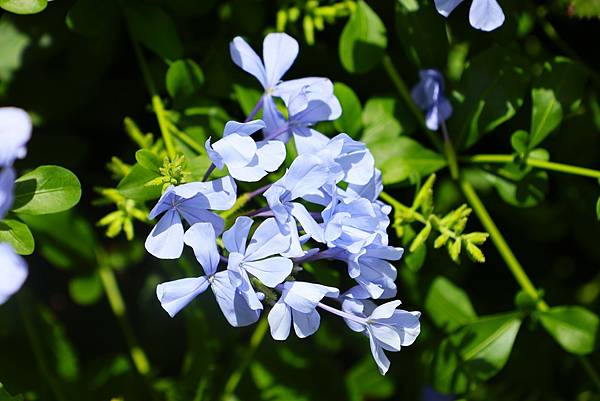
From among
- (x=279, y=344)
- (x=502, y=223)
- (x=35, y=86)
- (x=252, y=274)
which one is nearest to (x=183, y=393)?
(x=279, y=344)

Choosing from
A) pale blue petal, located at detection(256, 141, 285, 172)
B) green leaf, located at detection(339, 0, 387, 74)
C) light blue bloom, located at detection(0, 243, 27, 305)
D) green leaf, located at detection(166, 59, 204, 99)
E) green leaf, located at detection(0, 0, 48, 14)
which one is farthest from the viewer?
green leaf, located at detection(339, 0, 387, 74)

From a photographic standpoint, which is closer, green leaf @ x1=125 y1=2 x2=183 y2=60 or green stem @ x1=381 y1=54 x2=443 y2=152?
green leaf @ x1=125 y1=2 x2=183 y2=60

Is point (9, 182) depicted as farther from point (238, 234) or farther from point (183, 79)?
point (183, 79)

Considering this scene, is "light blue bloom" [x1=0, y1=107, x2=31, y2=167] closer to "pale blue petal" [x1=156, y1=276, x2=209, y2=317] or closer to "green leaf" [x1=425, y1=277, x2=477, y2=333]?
"pale blue petal" [x1=156, y1=276, x2=209, y2=317]

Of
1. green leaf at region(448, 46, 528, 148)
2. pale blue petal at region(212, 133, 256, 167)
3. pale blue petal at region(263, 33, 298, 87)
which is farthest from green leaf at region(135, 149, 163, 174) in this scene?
green leaf at region(448, 46, 528, 148)

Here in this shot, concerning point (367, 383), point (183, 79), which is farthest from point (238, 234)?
point (367, 383)

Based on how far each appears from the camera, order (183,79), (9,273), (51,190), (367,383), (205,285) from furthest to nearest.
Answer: (367,383) < (183,79) < (51,190) < (205,285) < (9,273)

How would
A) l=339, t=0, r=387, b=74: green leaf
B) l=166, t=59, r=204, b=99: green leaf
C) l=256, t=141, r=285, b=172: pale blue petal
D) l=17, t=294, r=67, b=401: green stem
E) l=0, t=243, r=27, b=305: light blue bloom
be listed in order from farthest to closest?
1. l=17, t=294, r=67, b=401: green stem
2. l=339, t=0, r=387, b=74: green leaf
3. l=166, t=59, r=204, b=99: green leaf
4. l=256, t=141, r=285, b=172: pale blue petal
5. l=0, t=243, r=27, b=305: light blue bloom
